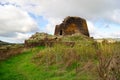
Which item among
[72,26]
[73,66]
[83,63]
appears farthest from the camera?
[72,26]

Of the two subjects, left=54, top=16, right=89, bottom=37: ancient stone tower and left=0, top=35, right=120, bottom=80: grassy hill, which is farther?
left=54, top=16, right=89, bottom=37: ancient stone tower

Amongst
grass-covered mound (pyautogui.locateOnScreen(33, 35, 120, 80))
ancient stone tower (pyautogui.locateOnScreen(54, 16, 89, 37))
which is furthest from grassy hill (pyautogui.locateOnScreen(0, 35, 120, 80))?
ancient stone tower (pyautogui.locateOnScreen(54, 16, 89, 37))

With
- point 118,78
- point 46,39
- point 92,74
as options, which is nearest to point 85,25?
point 46,39

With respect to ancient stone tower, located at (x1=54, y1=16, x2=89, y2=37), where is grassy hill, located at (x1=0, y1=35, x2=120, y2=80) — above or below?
below

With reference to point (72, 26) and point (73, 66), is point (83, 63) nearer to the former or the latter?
point (73, 66)

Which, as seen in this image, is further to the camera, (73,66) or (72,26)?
(72,26)

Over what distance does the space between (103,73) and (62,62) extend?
7.38m

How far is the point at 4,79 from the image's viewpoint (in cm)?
1421

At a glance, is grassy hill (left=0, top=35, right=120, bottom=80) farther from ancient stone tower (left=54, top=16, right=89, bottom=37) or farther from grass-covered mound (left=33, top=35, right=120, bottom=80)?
ancient stone tower (left=54, top=16, right=89, bottom=37)

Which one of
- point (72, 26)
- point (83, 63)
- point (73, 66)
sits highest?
point (72, 26)

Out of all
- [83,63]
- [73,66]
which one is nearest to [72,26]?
[73,66]

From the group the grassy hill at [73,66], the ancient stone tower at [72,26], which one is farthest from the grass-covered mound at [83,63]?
the ancient stone tower at [72,26]

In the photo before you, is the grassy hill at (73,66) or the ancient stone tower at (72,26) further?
the ancient stone tower at (72,26)

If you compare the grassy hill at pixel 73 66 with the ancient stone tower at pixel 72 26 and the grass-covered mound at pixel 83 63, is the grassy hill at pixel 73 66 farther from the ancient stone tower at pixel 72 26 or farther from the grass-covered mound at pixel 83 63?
the ancient stone tower at pixel 72 26
